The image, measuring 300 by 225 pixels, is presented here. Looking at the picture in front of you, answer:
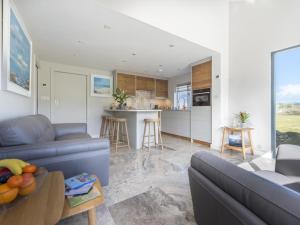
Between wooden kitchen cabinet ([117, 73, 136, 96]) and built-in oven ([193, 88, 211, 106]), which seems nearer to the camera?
built-in oven ([193, 88, 211, 106])

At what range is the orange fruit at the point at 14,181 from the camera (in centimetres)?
78

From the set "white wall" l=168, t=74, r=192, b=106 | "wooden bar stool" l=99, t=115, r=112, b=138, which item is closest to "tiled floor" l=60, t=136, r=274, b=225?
"wooden bar stool" l=99, t=115, r=112, b=138

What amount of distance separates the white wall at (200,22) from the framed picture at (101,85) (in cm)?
321

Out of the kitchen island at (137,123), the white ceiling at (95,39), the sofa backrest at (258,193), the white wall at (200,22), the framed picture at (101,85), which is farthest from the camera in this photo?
the framed picture at (101,85)

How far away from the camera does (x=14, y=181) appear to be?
0.79m

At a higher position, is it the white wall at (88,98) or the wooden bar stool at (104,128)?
the white wall at (88,98)

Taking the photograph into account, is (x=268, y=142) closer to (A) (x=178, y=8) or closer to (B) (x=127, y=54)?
(A) (x=178, y=8)

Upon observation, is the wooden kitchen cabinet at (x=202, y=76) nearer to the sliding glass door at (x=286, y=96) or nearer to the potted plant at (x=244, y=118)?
the potted plant at (x=244, y=118)

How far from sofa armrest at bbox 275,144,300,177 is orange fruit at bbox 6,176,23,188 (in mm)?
2036

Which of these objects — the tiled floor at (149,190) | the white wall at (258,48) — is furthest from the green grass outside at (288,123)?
the tiled floor at (149,190)

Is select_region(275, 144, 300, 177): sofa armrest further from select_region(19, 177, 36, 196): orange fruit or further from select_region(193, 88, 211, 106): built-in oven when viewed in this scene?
select_region(193, 88, 211, 106): built-in oven

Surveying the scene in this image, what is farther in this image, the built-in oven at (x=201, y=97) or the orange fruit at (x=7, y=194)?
the built-in oven at (x=201, y=97)

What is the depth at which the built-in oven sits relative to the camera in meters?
3.94

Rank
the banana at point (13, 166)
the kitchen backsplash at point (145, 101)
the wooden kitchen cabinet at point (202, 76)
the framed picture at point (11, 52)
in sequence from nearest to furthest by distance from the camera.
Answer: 1. the banana at point (13, 166)
2. the framed picture at point (11, 52)
3. the wooden kitchen cabinet at point (202, 76)
4. the kitchen backsplash at point (145, 101)
